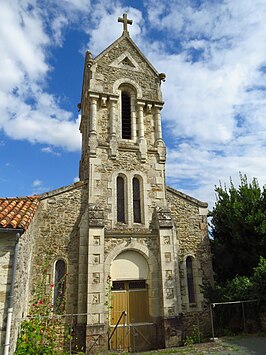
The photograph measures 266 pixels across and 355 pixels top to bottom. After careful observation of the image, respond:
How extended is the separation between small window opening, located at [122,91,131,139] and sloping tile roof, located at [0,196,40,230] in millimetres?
5472

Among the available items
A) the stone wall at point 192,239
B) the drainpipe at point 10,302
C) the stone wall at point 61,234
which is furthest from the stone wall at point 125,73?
the drainpipe at point 10,302

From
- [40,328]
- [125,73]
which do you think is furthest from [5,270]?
[125,73]

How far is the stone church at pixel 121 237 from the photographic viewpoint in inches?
417

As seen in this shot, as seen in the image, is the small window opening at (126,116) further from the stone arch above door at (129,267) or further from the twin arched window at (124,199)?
the stone arch above door at (129,267)

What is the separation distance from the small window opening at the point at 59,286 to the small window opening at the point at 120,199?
9.88ft

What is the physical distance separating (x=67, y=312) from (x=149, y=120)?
377 inches

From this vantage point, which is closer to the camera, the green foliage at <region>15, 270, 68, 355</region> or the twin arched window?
the green foliage at <region>15, 270, 68, 355</region>

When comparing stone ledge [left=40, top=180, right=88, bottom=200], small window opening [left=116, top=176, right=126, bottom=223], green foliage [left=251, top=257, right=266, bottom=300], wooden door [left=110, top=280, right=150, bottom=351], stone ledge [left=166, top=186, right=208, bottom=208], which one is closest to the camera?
green foliage [left=251, top=257, right=266, bottom=300]

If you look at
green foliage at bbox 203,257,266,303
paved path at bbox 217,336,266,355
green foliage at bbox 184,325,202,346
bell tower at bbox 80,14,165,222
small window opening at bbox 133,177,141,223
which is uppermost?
bell tower at bbox 80,14,165,222

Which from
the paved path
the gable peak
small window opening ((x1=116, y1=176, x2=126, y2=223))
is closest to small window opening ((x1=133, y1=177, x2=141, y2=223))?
small window opening ((x1=116, y1=176, x2=126, y2=223))

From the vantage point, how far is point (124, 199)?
12656 mm

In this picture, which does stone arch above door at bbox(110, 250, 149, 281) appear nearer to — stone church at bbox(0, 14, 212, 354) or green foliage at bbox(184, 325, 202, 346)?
stone church at bbox(0, 14, 212, 354)

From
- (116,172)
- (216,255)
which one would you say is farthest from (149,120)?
(216,255)

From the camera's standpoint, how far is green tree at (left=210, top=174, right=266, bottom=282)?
11.7 metres
